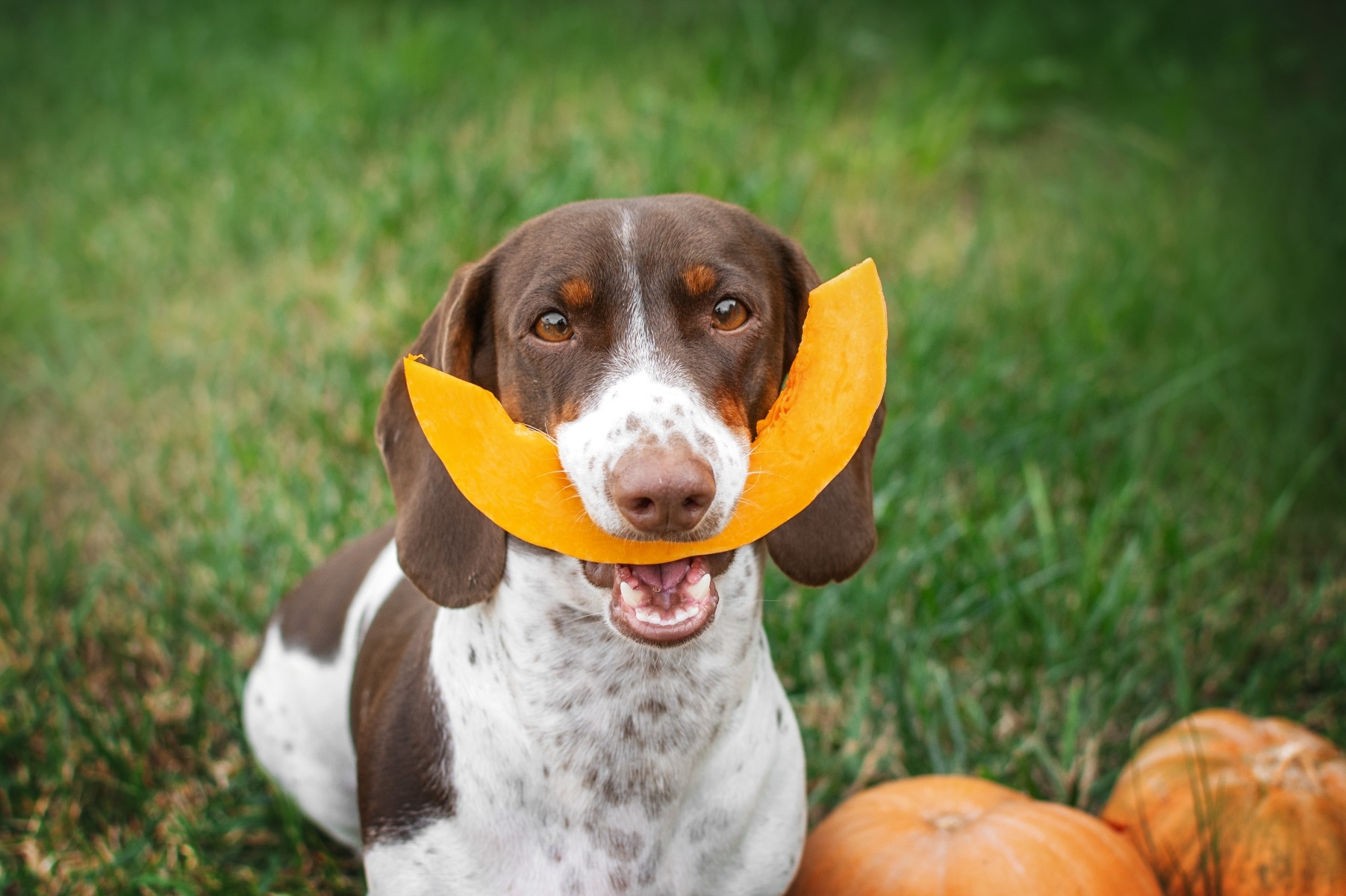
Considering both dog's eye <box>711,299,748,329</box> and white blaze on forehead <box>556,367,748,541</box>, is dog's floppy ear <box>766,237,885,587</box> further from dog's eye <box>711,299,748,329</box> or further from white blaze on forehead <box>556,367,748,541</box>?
white blaze on forehead <box>556,367,748,541</box>

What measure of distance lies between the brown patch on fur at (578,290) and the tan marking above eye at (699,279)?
0.55 feet

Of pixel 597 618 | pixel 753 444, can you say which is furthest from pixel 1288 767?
pixel 597 618

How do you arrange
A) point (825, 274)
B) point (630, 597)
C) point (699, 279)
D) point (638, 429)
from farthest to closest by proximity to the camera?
point (825, 274), point (699, 279), point (630, 597), point (638, 429)

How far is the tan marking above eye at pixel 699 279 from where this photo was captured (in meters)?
2.13

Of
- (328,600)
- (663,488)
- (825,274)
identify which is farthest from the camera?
(825,274)

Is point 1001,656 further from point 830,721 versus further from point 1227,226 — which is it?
point 1227,226

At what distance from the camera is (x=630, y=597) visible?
2029mm

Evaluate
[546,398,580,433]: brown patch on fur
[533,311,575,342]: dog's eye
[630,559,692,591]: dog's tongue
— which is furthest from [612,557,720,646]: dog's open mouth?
[533,311,575,342]: dog's eye

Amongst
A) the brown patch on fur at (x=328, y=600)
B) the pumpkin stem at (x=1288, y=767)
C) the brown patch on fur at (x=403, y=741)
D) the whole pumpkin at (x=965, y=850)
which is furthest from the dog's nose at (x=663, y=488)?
the pumpkin stem at (x=1288, y=767)

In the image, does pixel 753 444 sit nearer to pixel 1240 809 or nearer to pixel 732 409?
pixel 732 409

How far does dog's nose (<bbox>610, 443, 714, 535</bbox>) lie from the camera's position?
1.78 meters

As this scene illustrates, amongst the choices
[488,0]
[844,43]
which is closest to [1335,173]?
[844,43]

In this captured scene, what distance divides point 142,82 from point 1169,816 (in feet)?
23.9

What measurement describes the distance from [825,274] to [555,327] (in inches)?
126
